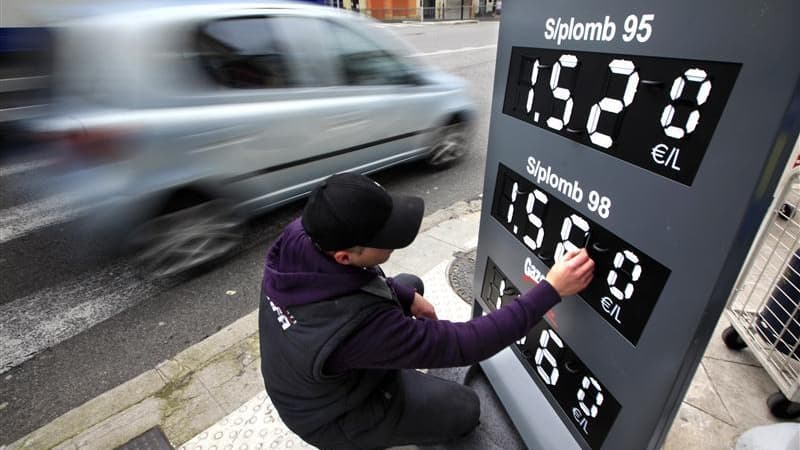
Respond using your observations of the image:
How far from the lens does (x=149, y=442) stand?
85.5 inches

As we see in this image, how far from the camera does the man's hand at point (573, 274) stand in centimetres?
136

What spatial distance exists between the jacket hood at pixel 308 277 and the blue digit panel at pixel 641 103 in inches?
31.6

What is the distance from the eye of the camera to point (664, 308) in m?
1.13

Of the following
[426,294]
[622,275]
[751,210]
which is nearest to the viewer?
[751,210]

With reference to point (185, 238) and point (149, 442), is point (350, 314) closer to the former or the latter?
point (149, 442)

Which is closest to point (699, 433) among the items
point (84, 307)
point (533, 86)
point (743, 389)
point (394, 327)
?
point (743, 389)

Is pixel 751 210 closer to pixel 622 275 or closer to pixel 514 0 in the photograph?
pixel 622 275

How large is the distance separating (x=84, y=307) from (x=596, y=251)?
11.1 ft

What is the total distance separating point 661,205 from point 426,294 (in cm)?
226

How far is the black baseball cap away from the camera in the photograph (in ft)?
4.26

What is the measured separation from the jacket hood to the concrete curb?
49.2 inches

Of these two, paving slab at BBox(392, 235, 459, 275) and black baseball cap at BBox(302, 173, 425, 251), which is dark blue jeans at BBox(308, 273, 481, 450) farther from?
paving slab at BBox(392, 235, 459, 275)

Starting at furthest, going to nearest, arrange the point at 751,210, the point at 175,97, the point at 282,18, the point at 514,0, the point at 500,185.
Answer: the point at 282,18 → the point at 175,97 → the point at 500,185 → the point at 514,0 → the point at 751,210

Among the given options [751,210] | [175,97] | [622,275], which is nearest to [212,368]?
[175,97]
